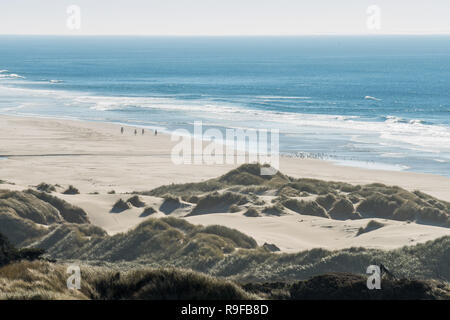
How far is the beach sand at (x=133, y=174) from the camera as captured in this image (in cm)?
2309

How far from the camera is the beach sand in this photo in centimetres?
2309

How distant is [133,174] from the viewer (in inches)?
1697

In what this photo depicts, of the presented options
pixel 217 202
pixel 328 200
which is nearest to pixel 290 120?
pixel 328 200

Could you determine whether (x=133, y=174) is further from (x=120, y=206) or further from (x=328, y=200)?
(x=328, y=200)

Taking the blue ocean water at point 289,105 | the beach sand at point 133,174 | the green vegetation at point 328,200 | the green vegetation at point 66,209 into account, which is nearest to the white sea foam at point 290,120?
the blue ocean water at point 289,105

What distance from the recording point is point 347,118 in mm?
76375

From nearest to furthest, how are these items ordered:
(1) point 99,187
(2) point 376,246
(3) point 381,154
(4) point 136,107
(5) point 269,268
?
(5) point 269,268 < (2) point 376,246 < (1) point 99,187 < (3) point 381,154 < (4) point 136,107

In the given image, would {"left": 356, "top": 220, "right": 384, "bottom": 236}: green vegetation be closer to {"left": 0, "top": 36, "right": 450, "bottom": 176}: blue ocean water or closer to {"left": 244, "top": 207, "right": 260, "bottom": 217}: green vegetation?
{"left": 244, "top": 207, "right": 260, "bottom": 217}: green vegetation

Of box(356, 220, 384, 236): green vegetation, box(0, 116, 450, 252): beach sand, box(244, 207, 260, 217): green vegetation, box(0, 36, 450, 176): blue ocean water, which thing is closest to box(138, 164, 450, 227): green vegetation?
box(244, 207, 260, 217): green vegetation

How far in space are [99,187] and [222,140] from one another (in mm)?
22011

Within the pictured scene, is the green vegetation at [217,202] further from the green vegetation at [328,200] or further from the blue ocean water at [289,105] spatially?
the blue ocean water at [289,105]

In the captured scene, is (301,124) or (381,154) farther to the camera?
(301,124)

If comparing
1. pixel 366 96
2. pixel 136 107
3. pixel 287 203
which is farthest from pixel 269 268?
pixel 366 96
